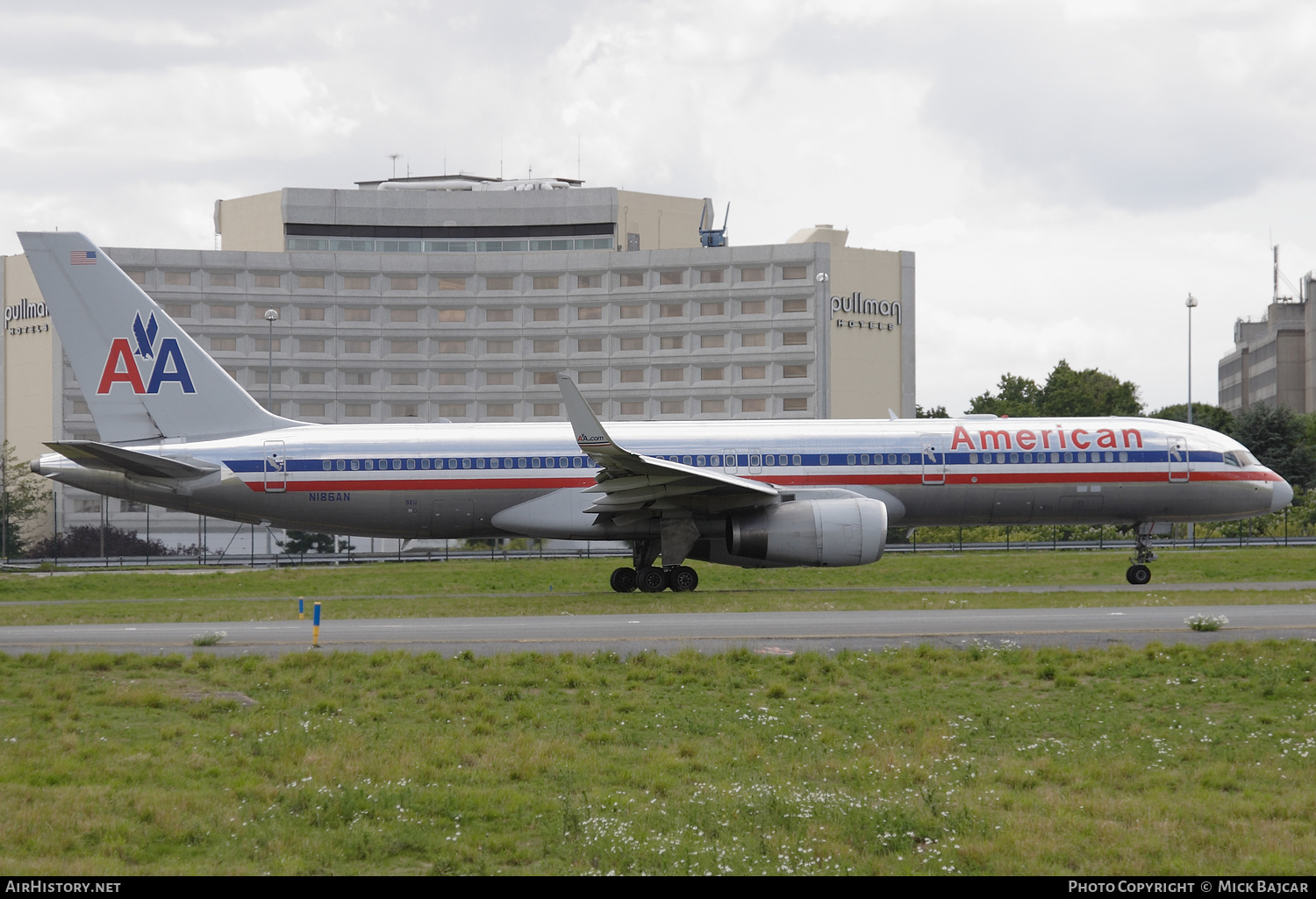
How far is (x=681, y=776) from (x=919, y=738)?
8.64 ft

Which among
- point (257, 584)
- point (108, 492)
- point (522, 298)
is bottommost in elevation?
point (257, 584)

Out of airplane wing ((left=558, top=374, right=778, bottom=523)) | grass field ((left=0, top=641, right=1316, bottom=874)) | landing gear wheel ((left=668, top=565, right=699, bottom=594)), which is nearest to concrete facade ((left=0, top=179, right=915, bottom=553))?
landing gear wheel ((left=668, top=565, right=699, bottom=594))

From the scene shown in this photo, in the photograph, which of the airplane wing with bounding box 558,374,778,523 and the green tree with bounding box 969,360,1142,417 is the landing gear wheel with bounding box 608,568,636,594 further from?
the green tree with bounding box 969,360,1142,417

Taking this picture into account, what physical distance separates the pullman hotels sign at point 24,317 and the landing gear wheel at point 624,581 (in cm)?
7663

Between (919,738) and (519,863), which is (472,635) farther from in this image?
(519,863)

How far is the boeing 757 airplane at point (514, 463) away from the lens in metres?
28.9

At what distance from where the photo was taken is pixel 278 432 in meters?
30.1

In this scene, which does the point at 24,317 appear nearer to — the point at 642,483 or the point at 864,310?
the point at 864,310

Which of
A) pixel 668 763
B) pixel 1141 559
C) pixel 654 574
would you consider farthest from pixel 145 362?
pixel 1141 559

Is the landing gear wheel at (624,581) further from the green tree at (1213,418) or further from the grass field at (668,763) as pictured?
the green tree at (1213,418)

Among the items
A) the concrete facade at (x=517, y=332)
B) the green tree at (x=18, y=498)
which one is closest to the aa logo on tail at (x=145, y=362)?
the green tree at (x=18, y=498)

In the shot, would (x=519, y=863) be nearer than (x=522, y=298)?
Yes

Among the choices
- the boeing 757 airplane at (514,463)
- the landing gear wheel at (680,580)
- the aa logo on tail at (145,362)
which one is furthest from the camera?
the aa logo on tail at (145,362)
